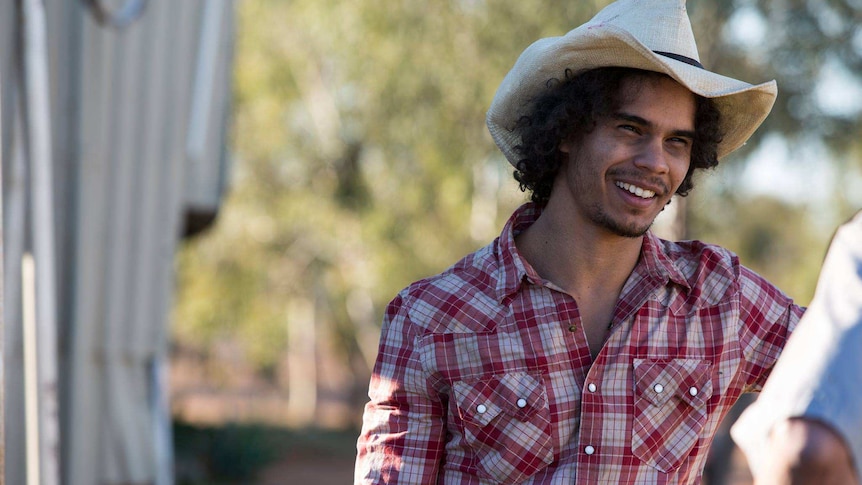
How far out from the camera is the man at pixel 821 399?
49.1 inches

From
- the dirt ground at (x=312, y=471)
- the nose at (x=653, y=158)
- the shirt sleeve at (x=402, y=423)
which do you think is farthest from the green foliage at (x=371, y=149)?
the shirt sleeve at (x=402, y=423)

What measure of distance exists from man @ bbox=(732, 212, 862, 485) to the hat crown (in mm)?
1491

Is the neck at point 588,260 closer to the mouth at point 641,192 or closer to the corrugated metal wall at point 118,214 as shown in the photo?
the mouth at point 641,192

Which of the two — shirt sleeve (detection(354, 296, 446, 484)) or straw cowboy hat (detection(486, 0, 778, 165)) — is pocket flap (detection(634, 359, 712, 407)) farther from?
straw cowboy hat (detection(486, 0, 778, 165))

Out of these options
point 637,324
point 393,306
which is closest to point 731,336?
point 637,324

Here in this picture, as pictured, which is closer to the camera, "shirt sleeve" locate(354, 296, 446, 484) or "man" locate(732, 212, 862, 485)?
"man" locate(732, 212, 862, 485)

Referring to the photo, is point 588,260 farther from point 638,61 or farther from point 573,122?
point 638,61

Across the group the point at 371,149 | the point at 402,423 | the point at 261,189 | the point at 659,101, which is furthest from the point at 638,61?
the point at 261,189

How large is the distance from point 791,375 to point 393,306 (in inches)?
60.1

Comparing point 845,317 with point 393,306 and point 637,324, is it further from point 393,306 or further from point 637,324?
Answer: point 393,306

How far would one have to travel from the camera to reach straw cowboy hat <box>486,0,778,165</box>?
2668 mm

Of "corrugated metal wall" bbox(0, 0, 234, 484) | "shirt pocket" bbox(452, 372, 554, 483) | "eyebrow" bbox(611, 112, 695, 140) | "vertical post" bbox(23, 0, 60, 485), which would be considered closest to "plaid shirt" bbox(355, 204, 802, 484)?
"shirt pocket" bbox(452, 372, 554, 483)

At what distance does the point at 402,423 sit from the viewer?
8.56ft

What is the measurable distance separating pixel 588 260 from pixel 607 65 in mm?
491
